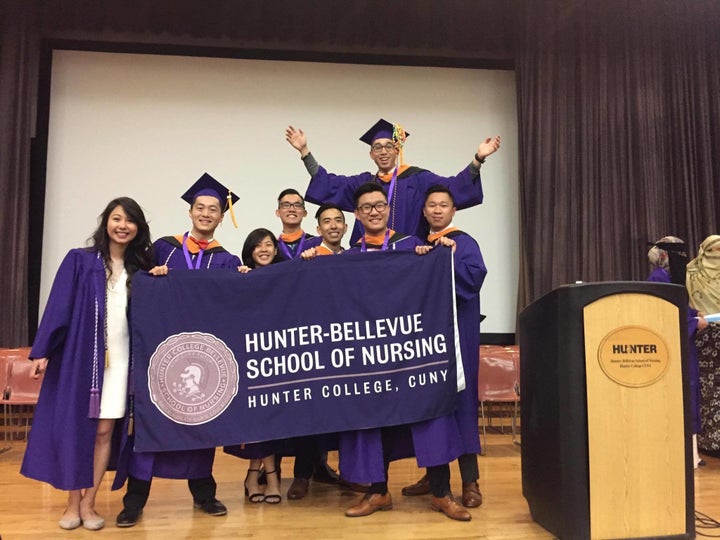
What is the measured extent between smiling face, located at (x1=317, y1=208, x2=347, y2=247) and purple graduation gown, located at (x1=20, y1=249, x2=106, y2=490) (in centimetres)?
121

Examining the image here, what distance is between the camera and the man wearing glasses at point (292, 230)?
4059mm

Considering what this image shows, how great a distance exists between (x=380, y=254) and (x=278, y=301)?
21.6 inches

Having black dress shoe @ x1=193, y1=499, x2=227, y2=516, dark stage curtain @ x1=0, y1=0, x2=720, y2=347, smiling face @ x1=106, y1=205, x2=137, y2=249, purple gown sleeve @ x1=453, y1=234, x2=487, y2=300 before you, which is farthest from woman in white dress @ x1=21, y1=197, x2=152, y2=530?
dark stage curtain @ x1=0, y1=0, x2=720, y2=347

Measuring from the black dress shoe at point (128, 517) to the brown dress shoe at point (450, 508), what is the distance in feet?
4.59

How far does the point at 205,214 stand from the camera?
3457 mm

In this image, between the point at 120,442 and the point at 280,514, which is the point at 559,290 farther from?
the point at 120,442

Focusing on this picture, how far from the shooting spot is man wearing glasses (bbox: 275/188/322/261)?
4.06 meters

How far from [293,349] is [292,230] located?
122 cm

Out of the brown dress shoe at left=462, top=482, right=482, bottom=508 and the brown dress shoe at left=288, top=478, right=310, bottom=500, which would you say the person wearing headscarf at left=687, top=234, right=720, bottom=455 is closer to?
the brown dress shoe at left=462, top=482, right=482, bottom=508

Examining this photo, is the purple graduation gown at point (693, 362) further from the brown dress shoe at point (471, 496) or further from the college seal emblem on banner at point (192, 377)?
the college seal emblem on banner at point (192, 377)

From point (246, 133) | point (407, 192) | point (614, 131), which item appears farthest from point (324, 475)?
point (614, 131)

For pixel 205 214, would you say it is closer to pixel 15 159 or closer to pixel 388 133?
pixel 388 133

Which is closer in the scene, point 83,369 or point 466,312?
point 83,369

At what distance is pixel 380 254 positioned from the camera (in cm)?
319
